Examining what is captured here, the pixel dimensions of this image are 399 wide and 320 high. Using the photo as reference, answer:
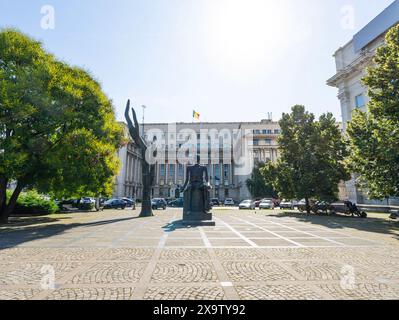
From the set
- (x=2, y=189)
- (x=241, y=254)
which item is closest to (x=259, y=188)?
(x=2, y=189)

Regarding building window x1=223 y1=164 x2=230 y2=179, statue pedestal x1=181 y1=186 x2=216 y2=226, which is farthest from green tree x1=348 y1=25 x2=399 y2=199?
building window x1=223 y1=164 x2=230 y2=179

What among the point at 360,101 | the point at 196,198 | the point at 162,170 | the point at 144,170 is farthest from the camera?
the point at 162,170

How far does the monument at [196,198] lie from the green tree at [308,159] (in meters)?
12.9

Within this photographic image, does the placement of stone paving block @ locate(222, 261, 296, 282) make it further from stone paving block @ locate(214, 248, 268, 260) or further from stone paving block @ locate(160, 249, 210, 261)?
stone paving block @ locate(160, 249, 210, 261)

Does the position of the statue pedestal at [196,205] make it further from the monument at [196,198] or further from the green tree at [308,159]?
the green tree at [308,159]

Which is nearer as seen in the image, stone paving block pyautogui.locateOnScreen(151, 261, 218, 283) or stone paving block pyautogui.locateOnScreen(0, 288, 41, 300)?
stone paving block pyautogui.locateOnScreen(0, 288, 41, 300)

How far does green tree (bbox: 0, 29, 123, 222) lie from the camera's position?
45.5 feet

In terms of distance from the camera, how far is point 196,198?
15.9 meters

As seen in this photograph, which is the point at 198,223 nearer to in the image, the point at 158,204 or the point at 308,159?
the point at 308,159

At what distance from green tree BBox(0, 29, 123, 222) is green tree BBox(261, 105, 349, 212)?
59.4 ft

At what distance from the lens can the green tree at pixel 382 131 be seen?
45.2 ft

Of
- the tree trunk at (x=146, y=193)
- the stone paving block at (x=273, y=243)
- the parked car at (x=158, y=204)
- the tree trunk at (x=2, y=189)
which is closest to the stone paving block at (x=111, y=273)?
the stone paving block at (x=273, y=243)

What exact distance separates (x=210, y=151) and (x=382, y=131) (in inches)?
2563

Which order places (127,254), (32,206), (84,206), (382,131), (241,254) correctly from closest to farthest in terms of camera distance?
(127,254)
(241,254)
(382,131)
(32,206)
(84,206)
